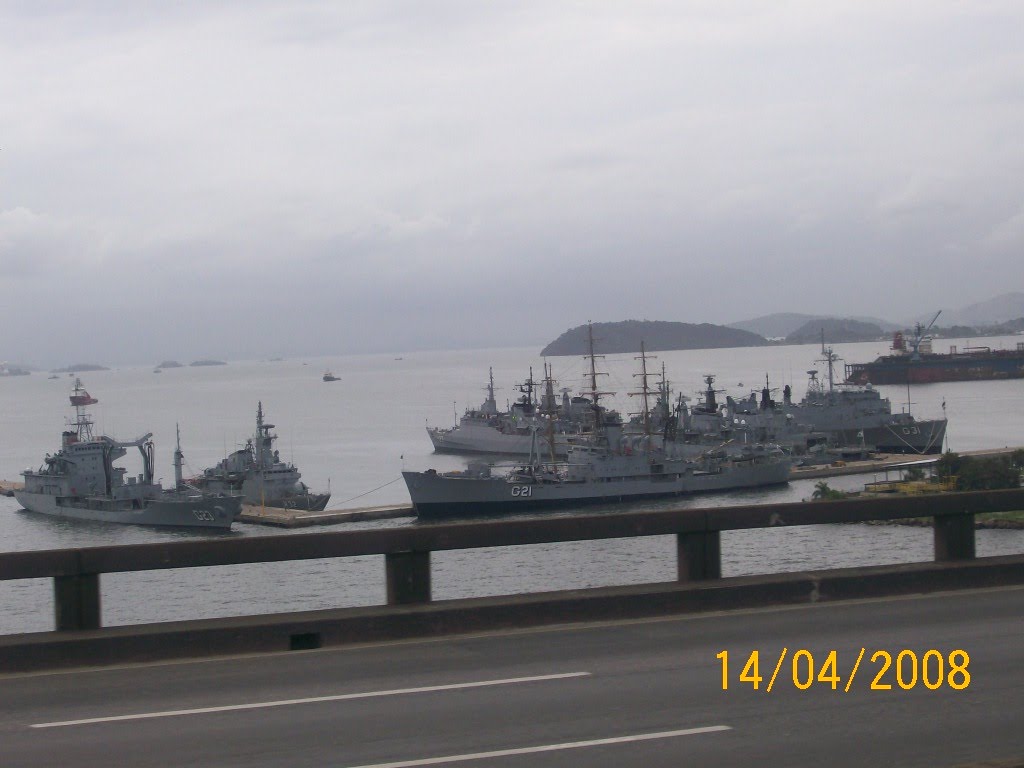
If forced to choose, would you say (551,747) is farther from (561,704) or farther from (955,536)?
(955,536)

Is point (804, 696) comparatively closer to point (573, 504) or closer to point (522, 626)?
point (522, 626)

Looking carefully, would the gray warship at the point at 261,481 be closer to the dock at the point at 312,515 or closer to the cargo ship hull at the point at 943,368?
the dock at the point at 312,515

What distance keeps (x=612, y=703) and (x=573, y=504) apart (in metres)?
62.8

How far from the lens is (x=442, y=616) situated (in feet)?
28.6

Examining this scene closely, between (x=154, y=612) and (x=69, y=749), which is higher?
(x=69, y=749)

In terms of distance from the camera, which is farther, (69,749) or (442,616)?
(442,616)

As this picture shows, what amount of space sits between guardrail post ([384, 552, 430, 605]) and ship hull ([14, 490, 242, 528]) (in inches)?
2199

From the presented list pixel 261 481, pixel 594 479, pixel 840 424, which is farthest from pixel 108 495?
pixel 840 424

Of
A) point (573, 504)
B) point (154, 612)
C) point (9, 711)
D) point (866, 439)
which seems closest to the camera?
point (9, 711)

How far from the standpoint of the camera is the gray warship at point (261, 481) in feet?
226

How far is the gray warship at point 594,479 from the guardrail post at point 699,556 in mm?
54586

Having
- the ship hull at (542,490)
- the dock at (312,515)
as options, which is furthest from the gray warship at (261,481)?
the ship hull at (542,490)

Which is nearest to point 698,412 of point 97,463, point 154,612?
point 97,463

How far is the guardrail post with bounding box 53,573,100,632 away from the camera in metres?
8.23
